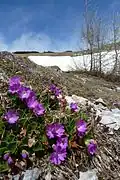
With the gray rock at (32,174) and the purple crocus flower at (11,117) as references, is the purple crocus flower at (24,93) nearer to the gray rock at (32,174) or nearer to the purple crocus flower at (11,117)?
the purple crocus flower at (11,117)

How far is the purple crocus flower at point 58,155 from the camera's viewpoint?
2844mm

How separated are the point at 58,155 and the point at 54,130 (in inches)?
6.6

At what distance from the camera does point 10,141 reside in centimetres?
279

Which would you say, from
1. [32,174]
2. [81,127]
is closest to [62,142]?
[81,127]

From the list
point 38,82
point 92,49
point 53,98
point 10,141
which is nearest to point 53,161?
point 10,141

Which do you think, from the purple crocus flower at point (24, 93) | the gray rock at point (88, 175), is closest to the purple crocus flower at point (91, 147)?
the gray rock at point (88, 175)

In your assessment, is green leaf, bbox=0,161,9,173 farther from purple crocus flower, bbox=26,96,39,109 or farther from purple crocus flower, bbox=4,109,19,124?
purple crocus flower, bbox=26,96,39,109

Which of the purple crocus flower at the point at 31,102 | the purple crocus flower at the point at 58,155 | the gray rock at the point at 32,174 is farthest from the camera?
the purple crocus flower at the point at 31,102

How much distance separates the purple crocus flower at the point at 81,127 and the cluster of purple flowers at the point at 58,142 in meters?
0.13

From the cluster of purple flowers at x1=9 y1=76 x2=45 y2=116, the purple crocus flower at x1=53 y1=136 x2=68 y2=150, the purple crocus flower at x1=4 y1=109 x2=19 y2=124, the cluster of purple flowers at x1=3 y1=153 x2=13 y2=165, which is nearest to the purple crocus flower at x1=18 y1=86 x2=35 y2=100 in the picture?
the cluster of purple flowers at x1=9 y1=76 x2=45 y2=116

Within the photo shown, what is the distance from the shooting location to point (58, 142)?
292 centimetres

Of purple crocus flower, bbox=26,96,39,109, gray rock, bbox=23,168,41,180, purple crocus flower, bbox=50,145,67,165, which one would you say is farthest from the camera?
purple crocus flower, bbox=26,96,39,109

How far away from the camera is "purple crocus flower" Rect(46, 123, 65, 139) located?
2.91m

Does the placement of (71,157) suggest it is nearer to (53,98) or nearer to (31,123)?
(31,123)
